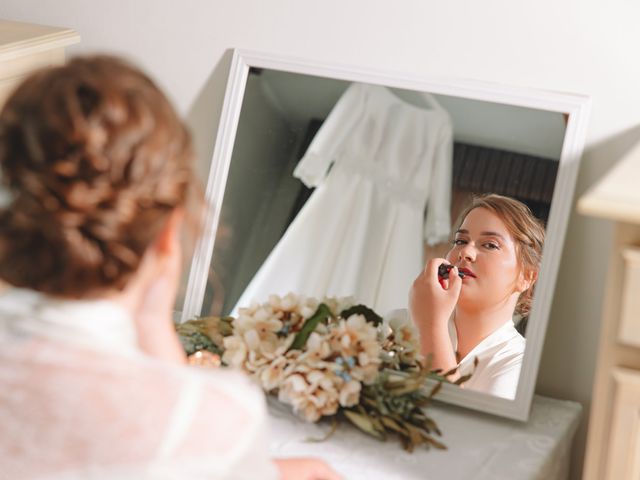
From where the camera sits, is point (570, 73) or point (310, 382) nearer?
point (310, 382)

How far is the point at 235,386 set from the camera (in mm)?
983

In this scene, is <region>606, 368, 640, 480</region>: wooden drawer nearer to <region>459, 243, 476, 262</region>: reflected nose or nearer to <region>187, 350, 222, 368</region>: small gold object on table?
<region>459, 243, 476, 262</region>: reflected nose

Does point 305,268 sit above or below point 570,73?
below

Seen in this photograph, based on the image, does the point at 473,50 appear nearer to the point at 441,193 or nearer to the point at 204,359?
the point at 441,193

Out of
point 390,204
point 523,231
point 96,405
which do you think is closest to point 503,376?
point 523,231

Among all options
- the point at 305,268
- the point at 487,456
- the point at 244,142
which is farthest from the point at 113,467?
the point at 244,142

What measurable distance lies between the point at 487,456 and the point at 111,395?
2.50 feet

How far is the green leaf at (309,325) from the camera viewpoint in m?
1.58

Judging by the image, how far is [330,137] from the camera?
178cm

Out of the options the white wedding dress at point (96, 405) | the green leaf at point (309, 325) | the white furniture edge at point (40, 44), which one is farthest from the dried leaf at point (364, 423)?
the white furniture edge at point (40, 44)

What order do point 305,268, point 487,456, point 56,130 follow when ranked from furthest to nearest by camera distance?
point 305,268 → point 487,456 → point 56,130

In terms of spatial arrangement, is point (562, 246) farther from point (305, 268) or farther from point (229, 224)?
point (229, 224)

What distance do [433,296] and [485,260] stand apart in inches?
4.3

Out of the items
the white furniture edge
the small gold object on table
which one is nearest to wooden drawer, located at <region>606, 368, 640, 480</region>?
the small gold object on table
